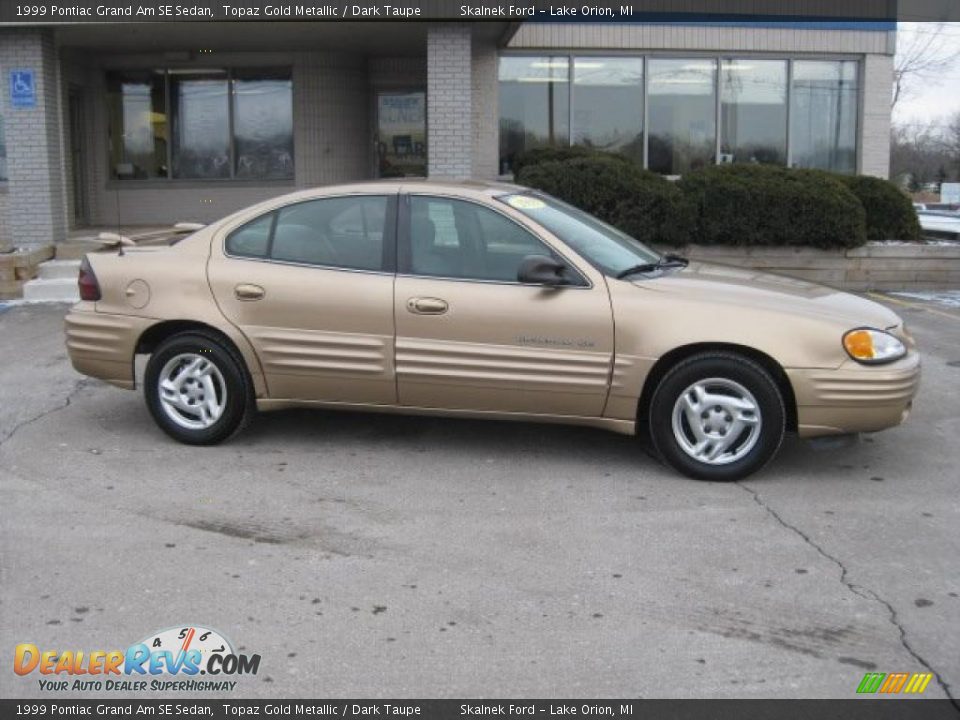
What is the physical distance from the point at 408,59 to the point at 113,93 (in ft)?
15.9

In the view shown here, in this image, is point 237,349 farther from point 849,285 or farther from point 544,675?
point 849,285

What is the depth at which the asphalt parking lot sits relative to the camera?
3832 mm

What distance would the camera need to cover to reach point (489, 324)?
594 cm

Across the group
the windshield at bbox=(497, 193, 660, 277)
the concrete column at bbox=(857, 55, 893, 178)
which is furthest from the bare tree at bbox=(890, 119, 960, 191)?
the windshield at bbox=(497, 193, 660, 277)

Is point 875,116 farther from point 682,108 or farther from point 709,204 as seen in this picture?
point 709,204

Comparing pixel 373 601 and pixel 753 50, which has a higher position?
pixel 753 50

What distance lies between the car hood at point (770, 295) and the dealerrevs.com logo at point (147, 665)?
123 inches

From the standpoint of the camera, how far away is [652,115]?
17.0 meters

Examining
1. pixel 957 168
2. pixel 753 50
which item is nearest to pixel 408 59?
pixel 753 50

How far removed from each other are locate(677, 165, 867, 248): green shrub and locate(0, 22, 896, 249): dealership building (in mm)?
3824

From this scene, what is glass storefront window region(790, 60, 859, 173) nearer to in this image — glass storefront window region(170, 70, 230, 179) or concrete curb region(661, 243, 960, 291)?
concrete curb region(661, 243, 960, 291)

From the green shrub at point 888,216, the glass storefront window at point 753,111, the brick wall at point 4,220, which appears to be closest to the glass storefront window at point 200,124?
the brick wall at point 4,220
